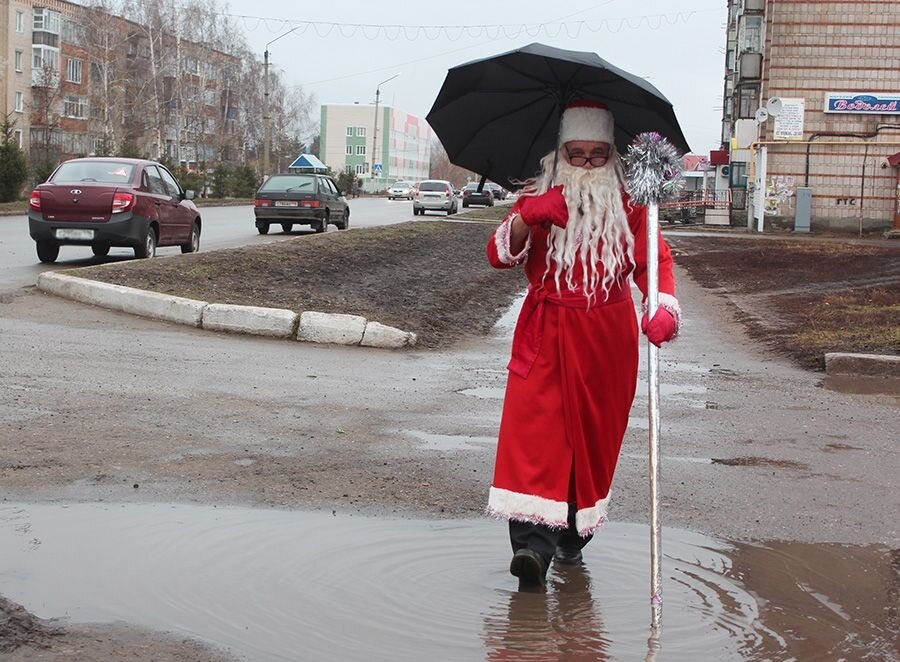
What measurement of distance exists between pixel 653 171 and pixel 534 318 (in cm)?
69

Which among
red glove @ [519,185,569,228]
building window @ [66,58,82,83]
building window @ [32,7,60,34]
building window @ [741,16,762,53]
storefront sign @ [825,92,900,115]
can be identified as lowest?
red glove @ [519,185,569,228]

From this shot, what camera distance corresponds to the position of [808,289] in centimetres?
1886

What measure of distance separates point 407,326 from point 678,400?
12.6 feet

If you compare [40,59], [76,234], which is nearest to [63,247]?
[76,234]

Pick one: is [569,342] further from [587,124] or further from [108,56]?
[108,56]

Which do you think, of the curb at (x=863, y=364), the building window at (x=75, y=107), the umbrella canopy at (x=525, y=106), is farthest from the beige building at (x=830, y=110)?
the building window at (x=75, y=107)

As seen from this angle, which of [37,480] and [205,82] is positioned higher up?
[205,82]

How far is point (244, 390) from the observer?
8.00 m

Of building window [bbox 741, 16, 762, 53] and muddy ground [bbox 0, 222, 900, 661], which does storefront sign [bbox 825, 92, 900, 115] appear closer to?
building window [bbox 741, 16, 762, 53]

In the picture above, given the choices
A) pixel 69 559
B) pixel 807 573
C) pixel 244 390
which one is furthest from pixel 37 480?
pixel 807 573

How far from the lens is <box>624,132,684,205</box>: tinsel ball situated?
166 inches

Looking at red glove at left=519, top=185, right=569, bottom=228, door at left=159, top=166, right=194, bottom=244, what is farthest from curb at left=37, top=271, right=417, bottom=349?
door at left=159, top=166, right=194, bottom=244

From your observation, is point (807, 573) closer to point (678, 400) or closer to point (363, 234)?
point (678, 400)

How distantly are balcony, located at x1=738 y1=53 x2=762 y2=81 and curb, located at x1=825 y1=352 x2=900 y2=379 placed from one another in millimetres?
32457
